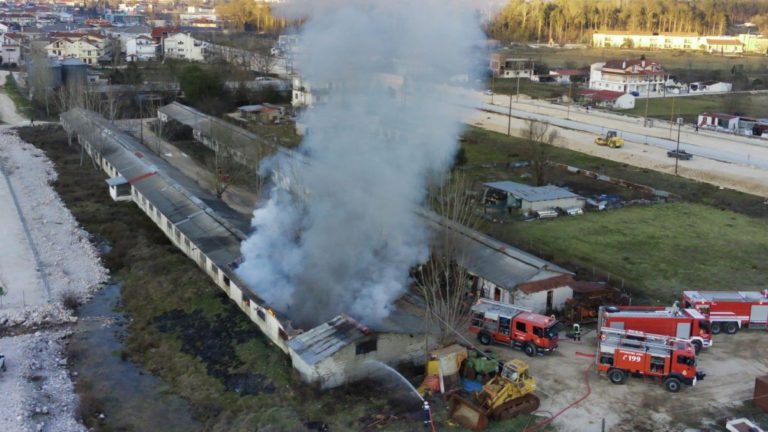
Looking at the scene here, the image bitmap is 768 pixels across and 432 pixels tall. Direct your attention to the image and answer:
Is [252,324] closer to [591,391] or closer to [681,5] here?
[591,391]

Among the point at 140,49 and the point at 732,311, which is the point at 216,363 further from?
the point at 140,49

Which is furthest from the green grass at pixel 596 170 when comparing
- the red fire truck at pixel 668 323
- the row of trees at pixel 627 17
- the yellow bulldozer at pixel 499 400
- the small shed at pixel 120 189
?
the row of trees at pixel 627 17

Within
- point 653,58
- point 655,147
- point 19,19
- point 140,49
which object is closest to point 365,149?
point 655,147

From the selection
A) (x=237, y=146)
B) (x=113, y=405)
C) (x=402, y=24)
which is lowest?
(x=113, y=405)

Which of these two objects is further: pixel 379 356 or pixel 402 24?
pixel 402 24

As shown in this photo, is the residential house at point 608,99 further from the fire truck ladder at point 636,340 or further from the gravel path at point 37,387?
the gravel path at point 37,387

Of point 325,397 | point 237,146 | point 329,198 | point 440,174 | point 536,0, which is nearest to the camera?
point 325,397

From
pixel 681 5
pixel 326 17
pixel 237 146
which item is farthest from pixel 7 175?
pixel 681 5

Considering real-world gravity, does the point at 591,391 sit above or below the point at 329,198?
below

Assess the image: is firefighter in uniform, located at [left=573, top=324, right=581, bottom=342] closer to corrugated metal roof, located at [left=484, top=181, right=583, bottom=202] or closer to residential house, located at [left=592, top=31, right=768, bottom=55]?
corrugated metal roof, located at [left=484, top=181, right=583, bottom=202]
